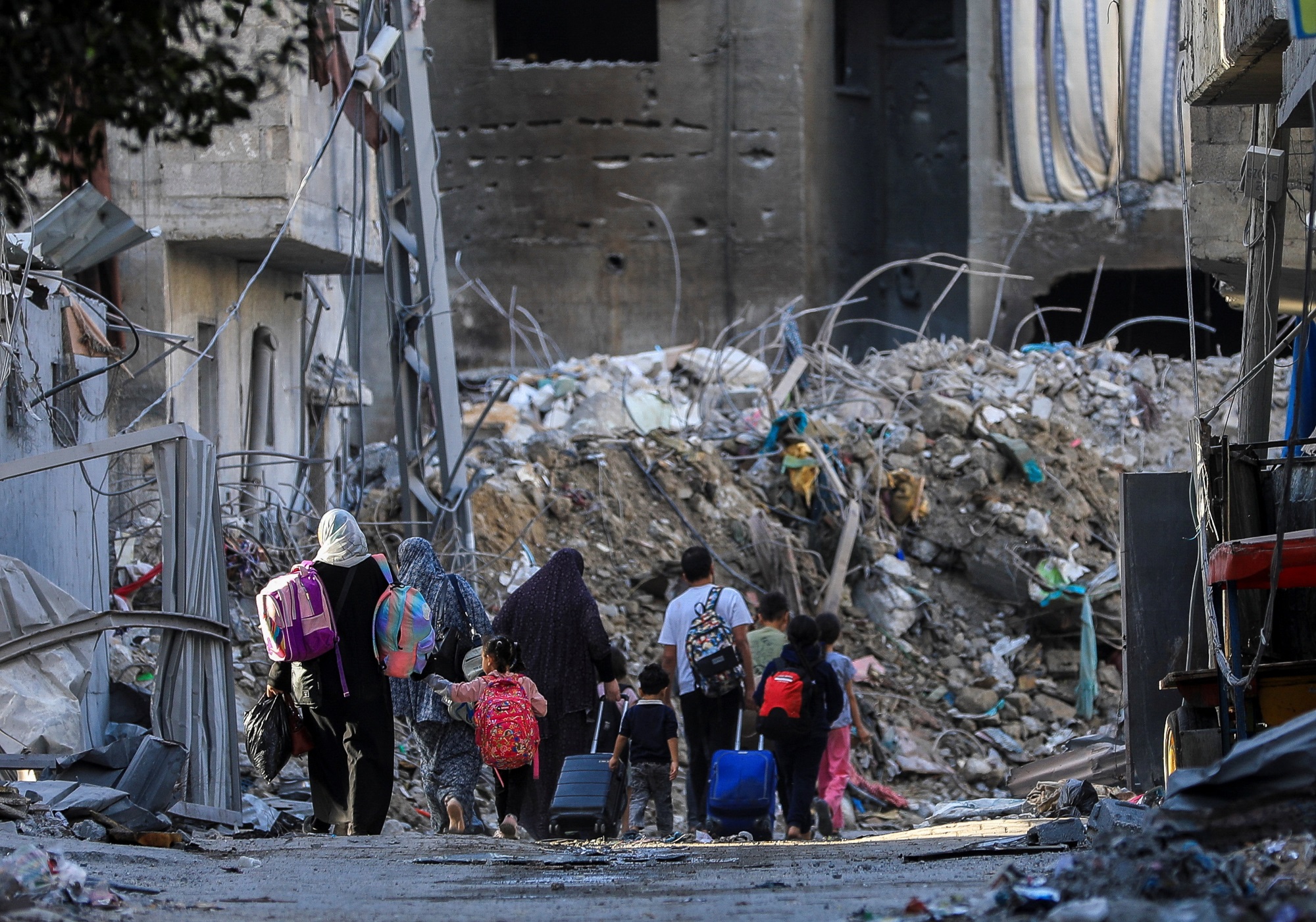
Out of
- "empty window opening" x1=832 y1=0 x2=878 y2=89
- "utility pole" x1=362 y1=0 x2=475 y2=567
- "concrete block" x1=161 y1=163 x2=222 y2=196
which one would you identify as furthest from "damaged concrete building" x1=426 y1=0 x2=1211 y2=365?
"concrete block" x1=161 y1=163 x2=222 y2=196

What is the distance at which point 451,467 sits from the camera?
11.5 m

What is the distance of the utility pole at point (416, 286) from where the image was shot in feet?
36.6

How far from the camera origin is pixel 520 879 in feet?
17.3

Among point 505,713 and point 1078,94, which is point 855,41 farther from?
point 505,713

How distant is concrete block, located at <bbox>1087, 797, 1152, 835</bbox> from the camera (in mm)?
4996

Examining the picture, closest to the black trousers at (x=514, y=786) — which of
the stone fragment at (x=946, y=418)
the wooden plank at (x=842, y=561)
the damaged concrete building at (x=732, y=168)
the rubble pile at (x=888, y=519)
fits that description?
the rubble pile at (x=888, y=519)

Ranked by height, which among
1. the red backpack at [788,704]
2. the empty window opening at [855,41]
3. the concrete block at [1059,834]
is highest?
the empty window opening at [855,41]

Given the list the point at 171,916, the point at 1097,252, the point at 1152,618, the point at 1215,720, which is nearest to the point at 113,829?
the point at 171,916

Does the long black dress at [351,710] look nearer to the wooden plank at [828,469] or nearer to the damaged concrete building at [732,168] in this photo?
the wooden plank at [828,469]

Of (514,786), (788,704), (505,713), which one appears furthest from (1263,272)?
(514,786)

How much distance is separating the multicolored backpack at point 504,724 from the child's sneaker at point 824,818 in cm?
239

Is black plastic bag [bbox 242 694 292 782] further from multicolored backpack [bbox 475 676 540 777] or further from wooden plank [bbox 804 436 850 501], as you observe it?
wooden plank [bbox 804 436 850 501]

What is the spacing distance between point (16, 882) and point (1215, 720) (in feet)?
14.4

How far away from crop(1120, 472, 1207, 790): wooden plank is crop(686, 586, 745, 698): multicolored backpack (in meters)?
1.95
